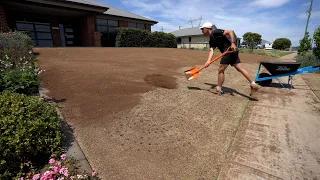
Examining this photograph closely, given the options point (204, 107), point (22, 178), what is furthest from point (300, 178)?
point (22, 178)

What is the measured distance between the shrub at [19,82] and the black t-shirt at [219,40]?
12.7 ft

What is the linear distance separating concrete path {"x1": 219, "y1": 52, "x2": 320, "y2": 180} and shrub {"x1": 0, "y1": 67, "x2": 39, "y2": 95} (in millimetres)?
3366

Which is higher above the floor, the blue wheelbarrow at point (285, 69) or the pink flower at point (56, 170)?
the blue wheelbarrow at point (285, 69)

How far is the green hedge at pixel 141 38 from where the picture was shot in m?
16.0

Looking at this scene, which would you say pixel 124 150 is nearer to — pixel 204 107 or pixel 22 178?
pixel 22 178

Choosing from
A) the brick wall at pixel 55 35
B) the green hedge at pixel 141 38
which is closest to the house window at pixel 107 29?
the green hedge at pixel 141 38

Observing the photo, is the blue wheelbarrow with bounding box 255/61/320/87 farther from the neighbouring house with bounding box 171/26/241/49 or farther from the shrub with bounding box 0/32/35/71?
the neighbouring house with bounding box 171/26/241/49

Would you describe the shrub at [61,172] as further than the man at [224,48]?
No

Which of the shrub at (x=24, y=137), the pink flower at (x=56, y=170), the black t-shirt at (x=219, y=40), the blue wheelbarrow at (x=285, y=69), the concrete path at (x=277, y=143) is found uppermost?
the black t-shirt at (x=219, y=40)

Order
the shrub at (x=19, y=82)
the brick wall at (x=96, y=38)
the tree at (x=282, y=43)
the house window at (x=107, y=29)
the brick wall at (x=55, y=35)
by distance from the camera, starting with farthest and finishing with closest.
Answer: the tree at (x=282, y=43), the house window at (x=107, y=29), the brick wall at (x=96, y=38), the brick wall at (x=55, y=35), the shrub at (x=19, y=82)

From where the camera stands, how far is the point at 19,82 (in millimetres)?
3154

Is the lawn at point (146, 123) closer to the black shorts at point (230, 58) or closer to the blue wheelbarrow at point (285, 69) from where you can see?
the black shorts at point (230, 58)

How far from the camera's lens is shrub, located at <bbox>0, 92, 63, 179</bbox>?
1.70 meters

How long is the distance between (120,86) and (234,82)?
3.71m
